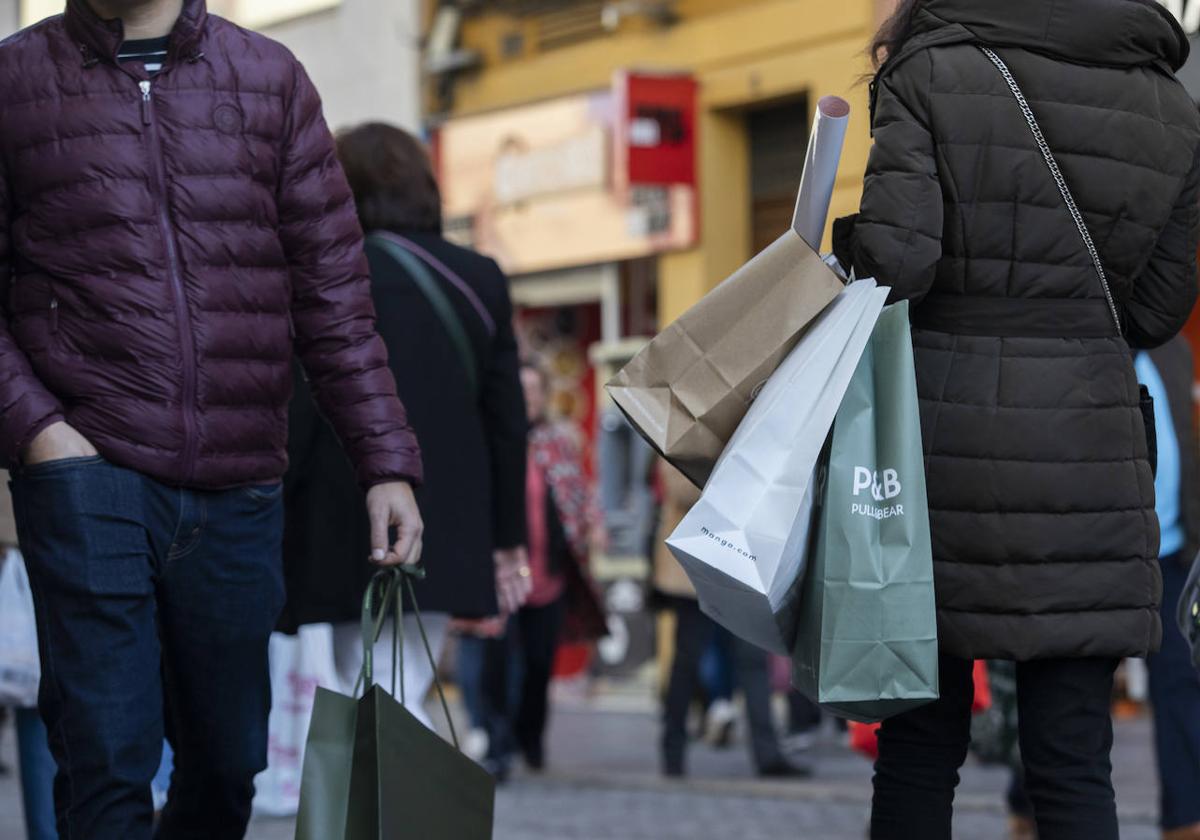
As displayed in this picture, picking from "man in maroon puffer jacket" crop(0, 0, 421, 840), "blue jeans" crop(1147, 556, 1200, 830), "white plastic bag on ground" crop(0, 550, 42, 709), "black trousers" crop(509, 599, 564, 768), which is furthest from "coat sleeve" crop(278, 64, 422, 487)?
"black trousers" crop(509, 599, 564, 768)

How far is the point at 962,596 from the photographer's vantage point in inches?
163

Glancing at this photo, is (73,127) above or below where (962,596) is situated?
above

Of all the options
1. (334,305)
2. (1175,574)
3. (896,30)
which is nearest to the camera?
(896,30)

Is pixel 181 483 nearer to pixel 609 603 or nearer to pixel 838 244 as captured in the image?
pixel 838 244

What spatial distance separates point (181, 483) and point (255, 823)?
4606 mm

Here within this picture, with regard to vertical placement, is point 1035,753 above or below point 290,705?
above

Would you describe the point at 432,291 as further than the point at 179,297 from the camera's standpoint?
Yes

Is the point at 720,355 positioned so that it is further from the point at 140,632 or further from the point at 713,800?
the point at 713,800

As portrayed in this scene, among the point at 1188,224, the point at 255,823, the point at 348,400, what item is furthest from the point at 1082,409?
the point at 255,823

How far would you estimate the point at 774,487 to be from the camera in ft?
13.0

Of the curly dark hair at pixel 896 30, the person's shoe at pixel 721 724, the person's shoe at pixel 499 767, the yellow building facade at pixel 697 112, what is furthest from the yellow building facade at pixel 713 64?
the curly dark hair at pixel 896 30

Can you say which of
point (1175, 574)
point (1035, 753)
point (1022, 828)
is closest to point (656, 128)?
point (1022, 828)

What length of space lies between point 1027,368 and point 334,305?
1.34m

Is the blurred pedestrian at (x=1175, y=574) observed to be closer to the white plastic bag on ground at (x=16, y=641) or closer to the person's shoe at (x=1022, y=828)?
the person's shoe at (x=1022, y=828)
